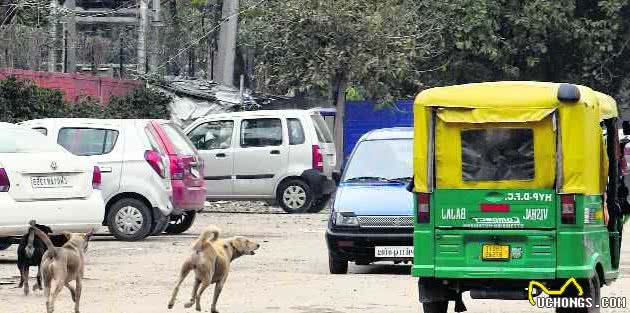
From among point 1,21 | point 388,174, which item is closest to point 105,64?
point 1,21

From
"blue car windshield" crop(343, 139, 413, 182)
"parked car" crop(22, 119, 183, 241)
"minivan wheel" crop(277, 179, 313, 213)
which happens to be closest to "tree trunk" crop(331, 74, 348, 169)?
"minivan wheel" crop(277, 179, 313, 213)

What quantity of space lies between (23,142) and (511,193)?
6.16m

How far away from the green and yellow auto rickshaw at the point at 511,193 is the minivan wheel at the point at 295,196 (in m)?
15.4

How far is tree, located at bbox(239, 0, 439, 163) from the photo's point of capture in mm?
33719

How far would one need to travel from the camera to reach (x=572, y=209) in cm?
1108

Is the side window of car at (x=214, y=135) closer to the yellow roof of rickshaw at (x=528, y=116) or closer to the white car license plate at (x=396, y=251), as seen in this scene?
the white car license plate at (x=396, y=251)

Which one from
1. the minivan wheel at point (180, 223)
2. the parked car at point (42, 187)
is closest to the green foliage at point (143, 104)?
the minivan wheel at point (180, 223)

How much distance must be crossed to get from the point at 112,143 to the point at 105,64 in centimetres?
1311

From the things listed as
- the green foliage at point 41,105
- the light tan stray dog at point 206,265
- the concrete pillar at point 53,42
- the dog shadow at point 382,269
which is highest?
the concrete pillar at point 53,42

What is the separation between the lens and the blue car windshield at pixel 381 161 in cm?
1647

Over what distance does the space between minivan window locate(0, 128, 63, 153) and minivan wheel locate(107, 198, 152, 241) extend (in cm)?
398

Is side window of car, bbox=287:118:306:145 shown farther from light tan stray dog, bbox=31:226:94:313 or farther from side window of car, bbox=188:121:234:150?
light tan stray dog, bbox=31:226:94:313

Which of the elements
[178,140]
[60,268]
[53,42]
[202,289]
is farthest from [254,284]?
[53,42]

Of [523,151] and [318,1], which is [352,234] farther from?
[318,1]
